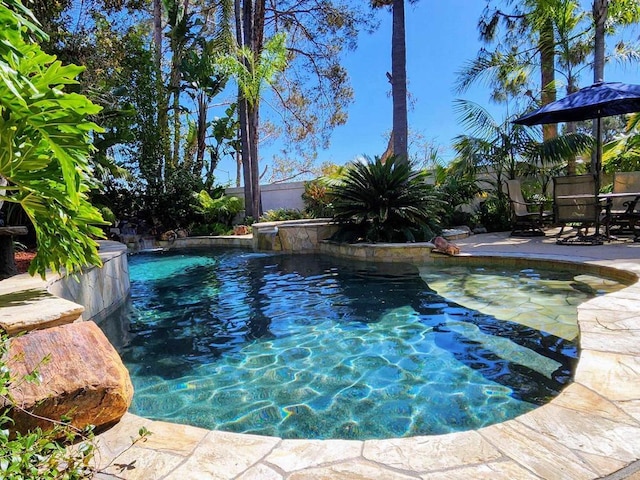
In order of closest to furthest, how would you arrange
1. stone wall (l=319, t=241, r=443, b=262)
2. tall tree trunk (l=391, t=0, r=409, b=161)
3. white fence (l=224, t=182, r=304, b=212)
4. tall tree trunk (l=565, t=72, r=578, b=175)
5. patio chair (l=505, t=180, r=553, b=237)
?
stone wall (l=319, t=241, r=443, b=262) < patio chair (l=505, t=180, r=553, b=237) < tall tree trunk (l=565, t=72, r=578, b=175) < tall tree trunk (l=391, t=0, r=409, b=161) < white fence (l=224, t=182, r=304, b=212)

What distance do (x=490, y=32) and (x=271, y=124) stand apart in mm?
15631

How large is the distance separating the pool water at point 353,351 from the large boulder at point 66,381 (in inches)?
21.8

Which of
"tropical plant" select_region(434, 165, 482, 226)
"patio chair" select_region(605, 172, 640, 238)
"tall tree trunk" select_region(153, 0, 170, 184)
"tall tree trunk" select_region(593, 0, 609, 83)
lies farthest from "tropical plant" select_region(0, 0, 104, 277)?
"tall tree trunk" select_region(153, 0, 170, 184)

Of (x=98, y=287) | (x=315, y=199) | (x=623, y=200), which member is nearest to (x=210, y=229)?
(x=315, y=199)

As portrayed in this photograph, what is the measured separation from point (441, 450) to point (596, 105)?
7969 mm

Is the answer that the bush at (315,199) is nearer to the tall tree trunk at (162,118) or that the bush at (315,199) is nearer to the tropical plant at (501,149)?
the tropical plant at (501,149)

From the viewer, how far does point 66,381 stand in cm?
198

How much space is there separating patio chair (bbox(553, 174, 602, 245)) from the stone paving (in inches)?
231

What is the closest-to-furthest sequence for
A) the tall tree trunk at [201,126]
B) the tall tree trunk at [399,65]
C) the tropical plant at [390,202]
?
the tropical plant at [390,202], the tall tree trunk at [399,65], the tall tree trunk at [201,126]

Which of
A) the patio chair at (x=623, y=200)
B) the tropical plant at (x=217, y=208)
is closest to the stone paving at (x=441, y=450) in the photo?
the patio chair at (x=623, y=200)

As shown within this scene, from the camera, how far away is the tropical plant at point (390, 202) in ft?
26.9

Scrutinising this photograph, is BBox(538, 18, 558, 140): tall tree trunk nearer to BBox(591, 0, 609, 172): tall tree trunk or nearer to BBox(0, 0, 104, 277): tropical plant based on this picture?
BBox(591, 0, 609, 172): tall tree trunk

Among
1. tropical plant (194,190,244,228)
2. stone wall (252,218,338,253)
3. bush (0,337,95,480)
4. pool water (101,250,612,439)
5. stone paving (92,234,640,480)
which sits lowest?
pool water (101,250,612,439)

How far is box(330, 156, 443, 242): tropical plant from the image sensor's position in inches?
323
